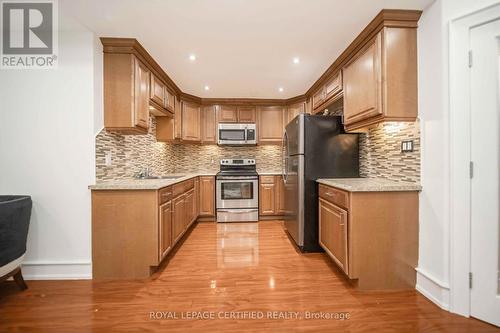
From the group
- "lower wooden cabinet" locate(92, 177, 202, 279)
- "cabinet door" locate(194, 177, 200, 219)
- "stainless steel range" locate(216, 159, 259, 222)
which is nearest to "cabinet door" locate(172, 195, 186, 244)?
"lower wooden cabinet" locate(92, 177, 202, 279)

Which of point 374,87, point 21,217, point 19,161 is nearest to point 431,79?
point 374,87

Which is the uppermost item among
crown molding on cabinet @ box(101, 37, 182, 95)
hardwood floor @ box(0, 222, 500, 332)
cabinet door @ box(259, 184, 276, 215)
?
crown molding on cabinet @ box(101, 37, 182, 95)

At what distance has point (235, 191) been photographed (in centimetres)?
410

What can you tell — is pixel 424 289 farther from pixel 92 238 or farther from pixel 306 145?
pixel 92 238

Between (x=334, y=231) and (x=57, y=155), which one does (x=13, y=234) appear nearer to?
(x=57, y=155)

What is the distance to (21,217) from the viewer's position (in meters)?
1.83

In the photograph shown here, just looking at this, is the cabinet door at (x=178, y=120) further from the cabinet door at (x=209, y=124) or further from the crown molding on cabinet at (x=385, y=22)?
the crown molding on cabinet at (x=385, y=22)

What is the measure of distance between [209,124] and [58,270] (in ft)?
10.2

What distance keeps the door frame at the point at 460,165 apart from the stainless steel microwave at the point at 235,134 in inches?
122

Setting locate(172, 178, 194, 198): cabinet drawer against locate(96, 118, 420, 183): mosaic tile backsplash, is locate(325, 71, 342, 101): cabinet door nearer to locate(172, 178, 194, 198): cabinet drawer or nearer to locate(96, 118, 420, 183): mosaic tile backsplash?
locate(96, 118, 420, 183): mosaic tile backsplash

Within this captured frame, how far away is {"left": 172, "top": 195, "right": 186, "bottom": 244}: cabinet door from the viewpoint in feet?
8.59

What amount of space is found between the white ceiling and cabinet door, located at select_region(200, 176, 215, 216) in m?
1.97

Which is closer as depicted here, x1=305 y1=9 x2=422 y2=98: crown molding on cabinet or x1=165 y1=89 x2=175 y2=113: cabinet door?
x1=305 y1=9 x2=422 y2=98: crown molding on cabinet

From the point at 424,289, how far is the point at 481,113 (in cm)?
143
